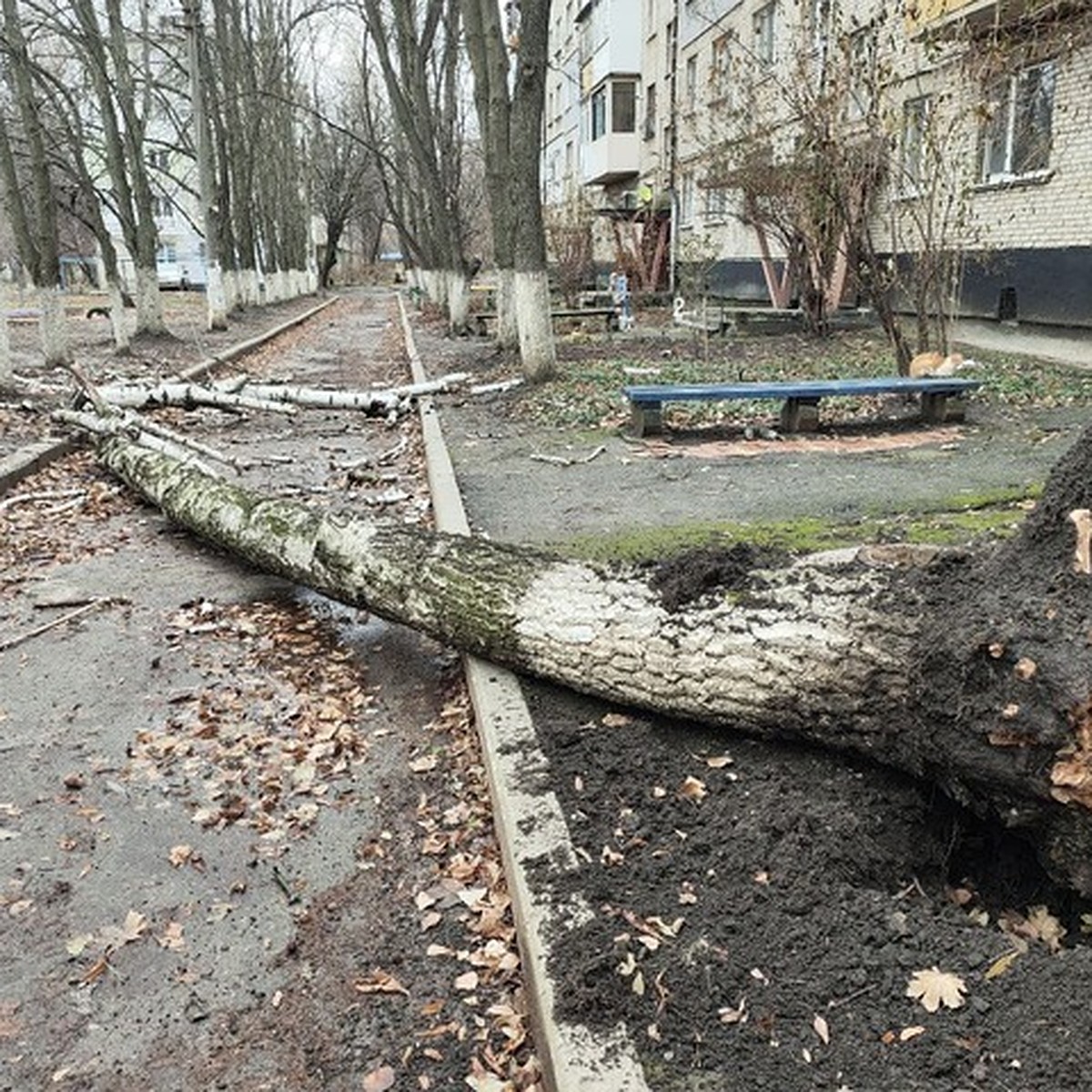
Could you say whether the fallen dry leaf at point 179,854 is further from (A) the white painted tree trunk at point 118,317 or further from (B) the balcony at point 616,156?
(B) the balcony at point 616,156

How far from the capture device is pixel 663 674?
9.93 feet

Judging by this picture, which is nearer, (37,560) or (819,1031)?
(819,1031)

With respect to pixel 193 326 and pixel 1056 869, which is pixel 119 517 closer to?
pixel 1056 869

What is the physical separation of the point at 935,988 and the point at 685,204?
26.0m

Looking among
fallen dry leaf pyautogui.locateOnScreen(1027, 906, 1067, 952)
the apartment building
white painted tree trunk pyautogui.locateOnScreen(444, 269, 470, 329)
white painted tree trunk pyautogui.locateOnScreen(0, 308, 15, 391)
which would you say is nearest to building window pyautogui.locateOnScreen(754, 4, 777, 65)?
the apartment building

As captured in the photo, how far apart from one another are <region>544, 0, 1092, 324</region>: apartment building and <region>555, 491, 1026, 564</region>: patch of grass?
15.3 feet

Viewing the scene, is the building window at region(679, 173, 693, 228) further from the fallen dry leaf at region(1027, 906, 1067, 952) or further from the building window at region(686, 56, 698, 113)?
the fallen dry leaf at region(1027, 906, 1067, 952)

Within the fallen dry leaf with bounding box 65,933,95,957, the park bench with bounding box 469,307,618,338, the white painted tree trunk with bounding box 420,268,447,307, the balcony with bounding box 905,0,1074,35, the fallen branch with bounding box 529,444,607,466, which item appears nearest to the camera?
the fallen dry leaf with bounding box 65,933,95,957

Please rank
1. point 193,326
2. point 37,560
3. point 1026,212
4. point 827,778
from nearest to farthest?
point 827,778 < point 37,560 < point 1026,212 < point 193,326

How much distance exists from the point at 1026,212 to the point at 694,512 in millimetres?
10169

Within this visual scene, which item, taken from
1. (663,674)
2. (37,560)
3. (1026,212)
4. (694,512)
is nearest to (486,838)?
(663,674)

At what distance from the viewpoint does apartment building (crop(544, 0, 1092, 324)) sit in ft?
33.0

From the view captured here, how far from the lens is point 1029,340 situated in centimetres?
1295

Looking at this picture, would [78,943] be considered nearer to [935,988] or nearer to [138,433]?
[935,988]
